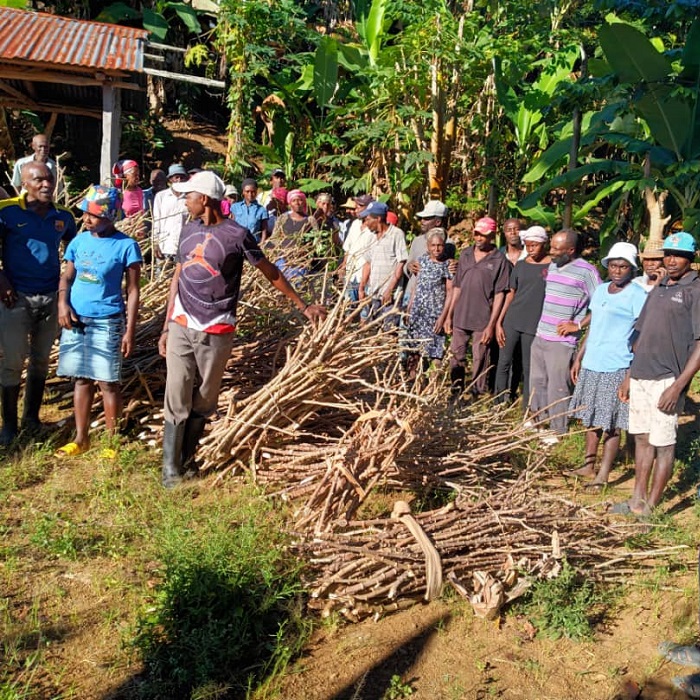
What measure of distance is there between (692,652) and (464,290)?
141 inches

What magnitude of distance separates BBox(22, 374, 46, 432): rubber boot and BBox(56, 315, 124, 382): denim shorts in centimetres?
43

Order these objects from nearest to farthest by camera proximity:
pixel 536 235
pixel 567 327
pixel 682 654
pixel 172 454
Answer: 1. pixel 682 654
2. pixel 172 454
3. pixel 567 327
4. pixel 536 235

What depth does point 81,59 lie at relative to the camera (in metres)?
8.59

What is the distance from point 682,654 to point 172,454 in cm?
277

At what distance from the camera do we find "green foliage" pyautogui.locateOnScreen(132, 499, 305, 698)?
288 cm

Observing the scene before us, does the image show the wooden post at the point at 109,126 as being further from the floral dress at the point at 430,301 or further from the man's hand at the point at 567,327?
the man's hand at the point at 567,327

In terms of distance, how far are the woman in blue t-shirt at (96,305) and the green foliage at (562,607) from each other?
260cm

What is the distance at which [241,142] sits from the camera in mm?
12227

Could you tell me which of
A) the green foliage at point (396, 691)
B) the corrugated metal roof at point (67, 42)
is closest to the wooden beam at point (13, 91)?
the corrugated metal roof at point (67, 42)

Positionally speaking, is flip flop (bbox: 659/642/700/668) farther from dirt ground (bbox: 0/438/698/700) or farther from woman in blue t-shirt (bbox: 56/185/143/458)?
woman in blue t-shirt (bbox: 56/185/143/458)

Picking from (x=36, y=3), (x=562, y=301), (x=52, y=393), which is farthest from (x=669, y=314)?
(x=36, y=3)

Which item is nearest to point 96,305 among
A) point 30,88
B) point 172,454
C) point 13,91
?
point 172,454

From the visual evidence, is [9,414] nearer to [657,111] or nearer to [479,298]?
[479,298]

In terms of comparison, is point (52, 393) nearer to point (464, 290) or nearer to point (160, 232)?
point (160, 232)
